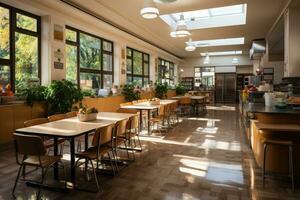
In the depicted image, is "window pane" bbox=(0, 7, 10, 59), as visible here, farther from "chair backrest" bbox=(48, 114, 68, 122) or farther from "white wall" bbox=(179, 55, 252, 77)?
"white wall" bbox=(179, 55, 252, 77)

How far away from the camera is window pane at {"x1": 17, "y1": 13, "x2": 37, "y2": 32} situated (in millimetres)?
5293

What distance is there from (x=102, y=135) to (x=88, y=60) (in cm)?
527

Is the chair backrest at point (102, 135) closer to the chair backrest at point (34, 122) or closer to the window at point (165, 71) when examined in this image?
the chair backrest at point (34, 122)

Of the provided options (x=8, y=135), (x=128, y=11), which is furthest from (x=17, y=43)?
(x=128, y=11)

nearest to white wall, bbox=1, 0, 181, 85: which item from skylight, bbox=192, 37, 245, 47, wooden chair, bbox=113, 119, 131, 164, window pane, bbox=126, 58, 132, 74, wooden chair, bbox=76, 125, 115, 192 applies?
window pane, bbox=126, 58, 132, 74

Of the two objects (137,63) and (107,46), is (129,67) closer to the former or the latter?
(137,63)

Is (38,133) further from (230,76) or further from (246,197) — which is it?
(230,76)

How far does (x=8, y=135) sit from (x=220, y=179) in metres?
4.07

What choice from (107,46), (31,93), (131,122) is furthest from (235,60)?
(31,93)

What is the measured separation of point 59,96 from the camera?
524 cm

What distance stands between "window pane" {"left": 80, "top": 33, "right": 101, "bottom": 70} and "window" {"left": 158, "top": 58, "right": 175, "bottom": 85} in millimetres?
6112

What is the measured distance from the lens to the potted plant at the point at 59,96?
5.16 m

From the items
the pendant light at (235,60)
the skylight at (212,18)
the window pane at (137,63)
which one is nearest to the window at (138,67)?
the window pane at (137,63)

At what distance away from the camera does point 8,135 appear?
461 centimetres
